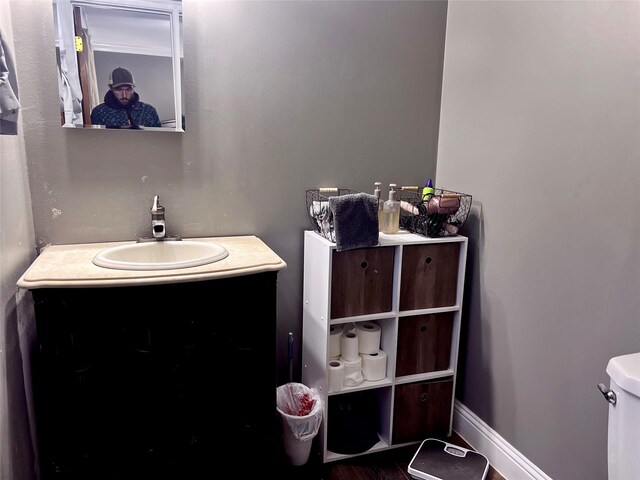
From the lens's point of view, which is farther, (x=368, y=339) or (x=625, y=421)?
(x=368, y=339)

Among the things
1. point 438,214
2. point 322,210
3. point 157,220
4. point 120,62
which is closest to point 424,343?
point 438,214

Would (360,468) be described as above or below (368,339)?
below

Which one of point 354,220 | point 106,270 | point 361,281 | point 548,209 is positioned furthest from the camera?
point 361,281

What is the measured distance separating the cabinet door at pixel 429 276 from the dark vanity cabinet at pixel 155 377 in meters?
0.59

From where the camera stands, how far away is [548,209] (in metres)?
1.56

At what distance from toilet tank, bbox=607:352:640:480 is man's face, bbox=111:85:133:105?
1673 mm

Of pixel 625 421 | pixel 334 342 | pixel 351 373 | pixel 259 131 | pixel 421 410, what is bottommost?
pixel 421 410

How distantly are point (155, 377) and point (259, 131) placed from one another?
99cm

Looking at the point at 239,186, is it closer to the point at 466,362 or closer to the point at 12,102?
the point at 12,102

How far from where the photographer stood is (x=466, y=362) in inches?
79.5

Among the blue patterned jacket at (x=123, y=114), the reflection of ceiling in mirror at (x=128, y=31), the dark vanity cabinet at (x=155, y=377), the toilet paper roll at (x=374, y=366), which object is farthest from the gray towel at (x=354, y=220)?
the reflection of ceiling in mirror at (x=128, y=31)

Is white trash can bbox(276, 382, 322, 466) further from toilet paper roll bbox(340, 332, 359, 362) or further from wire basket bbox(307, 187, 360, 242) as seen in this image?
wire basket bbox(307, 187, 360, 242)

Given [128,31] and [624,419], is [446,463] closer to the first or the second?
[624,419]

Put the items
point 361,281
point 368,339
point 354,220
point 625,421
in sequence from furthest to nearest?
1. point 368,339
2. point 361,281
3. point 354,220
4. point 625,421
